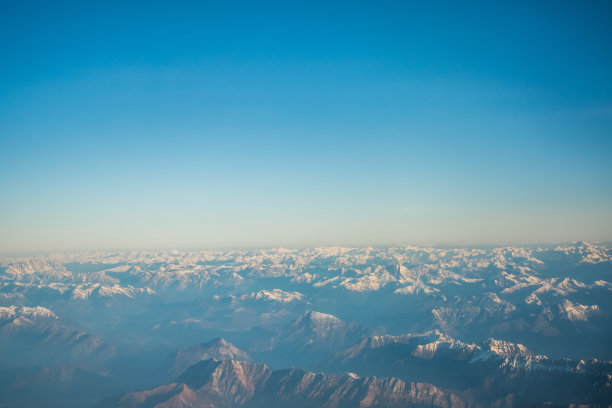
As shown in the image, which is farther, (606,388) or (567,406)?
(606,388)

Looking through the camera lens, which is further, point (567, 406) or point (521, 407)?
point (521, 407)

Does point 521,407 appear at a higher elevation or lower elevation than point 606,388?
lower

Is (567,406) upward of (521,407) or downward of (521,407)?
upward

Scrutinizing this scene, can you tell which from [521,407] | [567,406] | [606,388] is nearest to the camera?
[567,406]

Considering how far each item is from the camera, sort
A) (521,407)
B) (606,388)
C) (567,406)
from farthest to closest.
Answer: (521,407)
(606,388)
(567,406)
